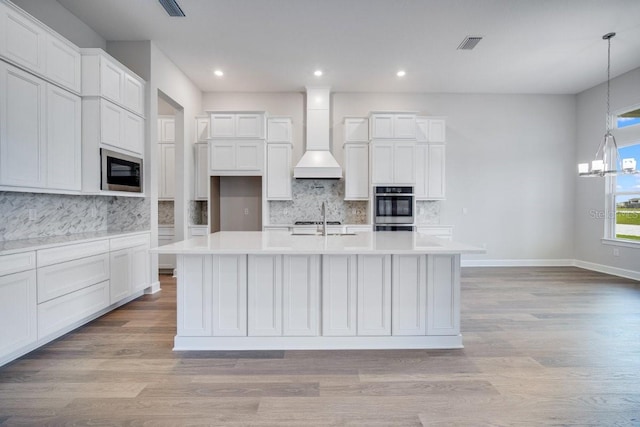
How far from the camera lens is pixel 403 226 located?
5.55m

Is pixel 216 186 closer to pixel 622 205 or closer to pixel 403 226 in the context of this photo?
pixel 403 226

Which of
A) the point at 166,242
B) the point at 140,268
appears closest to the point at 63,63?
the point at 140,268

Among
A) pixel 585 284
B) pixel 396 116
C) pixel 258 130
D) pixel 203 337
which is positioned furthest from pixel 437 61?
pixel 203 337

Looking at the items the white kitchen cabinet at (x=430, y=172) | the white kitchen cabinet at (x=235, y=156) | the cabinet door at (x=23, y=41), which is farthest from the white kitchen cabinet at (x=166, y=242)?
the white kitchen cabinet at (x=430, y=172)

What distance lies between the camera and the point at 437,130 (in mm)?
5867

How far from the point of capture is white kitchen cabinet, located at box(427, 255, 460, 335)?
271 centimetres

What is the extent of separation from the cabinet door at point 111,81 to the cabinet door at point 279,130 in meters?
2.40

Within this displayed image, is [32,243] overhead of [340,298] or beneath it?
overhead

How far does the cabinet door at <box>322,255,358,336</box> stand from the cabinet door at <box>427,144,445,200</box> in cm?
368

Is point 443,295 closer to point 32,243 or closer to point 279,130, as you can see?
point 32,243

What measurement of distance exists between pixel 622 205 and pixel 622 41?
269cm

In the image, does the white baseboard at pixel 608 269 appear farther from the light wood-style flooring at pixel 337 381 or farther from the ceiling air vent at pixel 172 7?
the ceiling air vent at pixel 172 7

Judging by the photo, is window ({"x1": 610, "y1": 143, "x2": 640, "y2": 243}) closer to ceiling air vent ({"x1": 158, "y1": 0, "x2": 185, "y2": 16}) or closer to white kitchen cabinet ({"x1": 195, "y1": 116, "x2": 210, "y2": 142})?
ceiling air vent ({"x1": 158, "y1": 0, "x2": 185, "y2": 16})

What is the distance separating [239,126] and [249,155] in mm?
523
